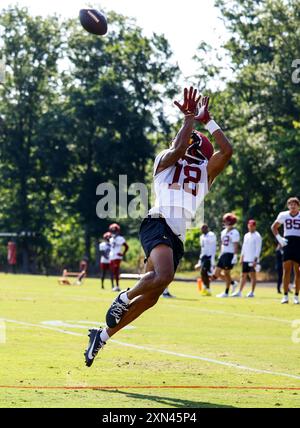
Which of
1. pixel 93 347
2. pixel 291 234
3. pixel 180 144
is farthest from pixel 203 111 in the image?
pixel 291 234

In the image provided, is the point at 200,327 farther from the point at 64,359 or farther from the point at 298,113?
the point at 298,113

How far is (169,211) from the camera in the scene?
10617 mm

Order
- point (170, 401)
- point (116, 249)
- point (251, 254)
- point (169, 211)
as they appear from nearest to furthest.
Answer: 1. point (170, 401)
2. point (169, 211)
3. point (251, 254)
4. point (116, 249)

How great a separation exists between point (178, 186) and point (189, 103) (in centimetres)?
87

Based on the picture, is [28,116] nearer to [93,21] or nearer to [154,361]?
[93,21]

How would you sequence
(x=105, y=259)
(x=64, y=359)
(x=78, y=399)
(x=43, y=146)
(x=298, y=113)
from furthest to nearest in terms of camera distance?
(x=43, y=146)
(x=298, y=113)
(x=105, y=259)
(x=64, y=359)
(x=78, y=399)

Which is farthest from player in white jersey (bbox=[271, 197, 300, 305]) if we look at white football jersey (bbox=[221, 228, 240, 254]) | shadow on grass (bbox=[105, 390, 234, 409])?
shadow on grass (bbox=[105, 390, 234, 409])

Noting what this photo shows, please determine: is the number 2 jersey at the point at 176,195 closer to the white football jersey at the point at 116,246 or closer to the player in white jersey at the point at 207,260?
the player in white jersey at the point at 207,260
